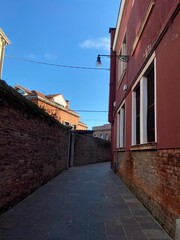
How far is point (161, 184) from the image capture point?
4.41 metres

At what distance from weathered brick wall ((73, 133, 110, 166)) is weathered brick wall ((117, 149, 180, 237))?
1152 centimetres

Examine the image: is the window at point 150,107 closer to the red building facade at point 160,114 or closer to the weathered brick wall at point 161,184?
the red building facade at point 160,114

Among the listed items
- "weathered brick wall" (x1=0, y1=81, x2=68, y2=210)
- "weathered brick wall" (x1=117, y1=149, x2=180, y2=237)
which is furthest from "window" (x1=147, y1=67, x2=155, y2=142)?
"weathered brick wall" (x1=0, y1=81, x2=68, y2=210)

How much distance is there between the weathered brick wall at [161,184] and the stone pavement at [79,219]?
0.19 m

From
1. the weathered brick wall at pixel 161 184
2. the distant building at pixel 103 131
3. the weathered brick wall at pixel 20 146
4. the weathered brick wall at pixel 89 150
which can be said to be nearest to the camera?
the weathered brick wall at pixel 161 184

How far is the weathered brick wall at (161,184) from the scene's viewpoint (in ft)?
12.3

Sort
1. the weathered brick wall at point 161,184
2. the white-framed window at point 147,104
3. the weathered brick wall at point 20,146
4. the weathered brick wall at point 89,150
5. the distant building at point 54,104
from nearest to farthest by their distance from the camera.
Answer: the weathered brick wall at point 161,184 → the weathered brick wall at point 20,146 → the white-framed window at point 147,104 → the weathered brick wall at point 89,150 → the distant building at point 54,104

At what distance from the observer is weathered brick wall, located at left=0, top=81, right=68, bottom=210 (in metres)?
4.85

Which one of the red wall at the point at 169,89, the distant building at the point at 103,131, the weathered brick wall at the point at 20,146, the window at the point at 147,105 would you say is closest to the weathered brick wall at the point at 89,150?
the weathered brick wall at the point at 20,146

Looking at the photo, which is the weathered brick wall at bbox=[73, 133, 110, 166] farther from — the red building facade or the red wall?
the red wall

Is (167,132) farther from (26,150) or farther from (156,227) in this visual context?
(26,150)

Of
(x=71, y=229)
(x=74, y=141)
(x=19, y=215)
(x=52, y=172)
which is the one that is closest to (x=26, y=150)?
(x=19, y=215)

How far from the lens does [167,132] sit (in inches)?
163

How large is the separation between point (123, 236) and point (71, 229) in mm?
834
